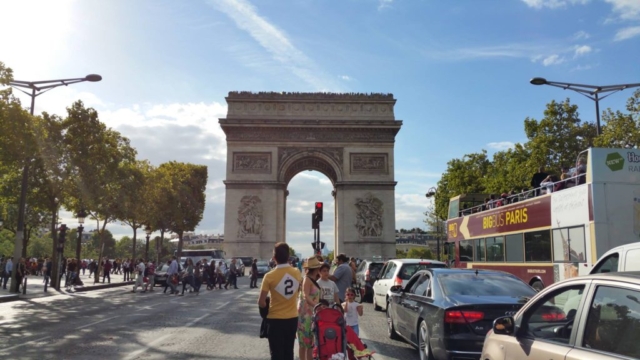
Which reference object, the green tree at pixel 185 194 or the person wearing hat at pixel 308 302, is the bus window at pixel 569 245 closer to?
the person wearing hat at pixel 308 302

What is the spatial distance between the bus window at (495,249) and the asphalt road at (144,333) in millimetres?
4280

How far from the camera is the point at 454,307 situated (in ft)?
22.6

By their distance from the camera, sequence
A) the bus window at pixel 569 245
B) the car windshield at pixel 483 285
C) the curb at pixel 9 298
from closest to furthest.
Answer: the car windshield at pixel 483 285 < the bus window at pixel 569 245 < the curb at pixel 9 298

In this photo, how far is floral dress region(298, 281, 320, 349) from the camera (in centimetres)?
691

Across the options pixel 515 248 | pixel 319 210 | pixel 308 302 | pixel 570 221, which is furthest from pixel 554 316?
pixel 319 210

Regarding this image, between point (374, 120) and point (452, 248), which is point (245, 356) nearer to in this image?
point (452, 248)

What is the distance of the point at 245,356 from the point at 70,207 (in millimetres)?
28094

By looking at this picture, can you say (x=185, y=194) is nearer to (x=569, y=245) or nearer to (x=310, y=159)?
(x=310, y=159)

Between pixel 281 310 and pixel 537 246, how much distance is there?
1063 cm

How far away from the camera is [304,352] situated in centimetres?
682

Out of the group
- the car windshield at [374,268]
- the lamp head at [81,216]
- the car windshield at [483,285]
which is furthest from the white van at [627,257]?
the lamp head at [81,216]

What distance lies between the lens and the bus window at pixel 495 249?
662 inches

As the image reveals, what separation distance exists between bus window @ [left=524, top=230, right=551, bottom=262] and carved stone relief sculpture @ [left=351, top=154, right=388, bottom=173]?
35286 mm

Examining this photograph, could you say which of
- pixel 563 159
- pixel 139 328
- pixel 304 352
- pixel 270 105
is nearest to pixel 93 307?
pixel 139 328
